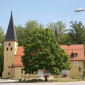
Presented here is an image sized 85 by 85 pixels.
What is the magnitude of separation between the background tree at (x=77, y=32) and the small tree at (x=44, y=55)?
35.3 meters

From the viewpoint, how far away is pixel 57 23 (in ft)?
256

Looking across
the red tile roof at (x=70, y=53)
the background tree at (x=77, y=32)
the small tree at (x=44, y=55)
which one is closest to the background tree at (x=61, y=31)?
the background tree at (x=77, y=32)

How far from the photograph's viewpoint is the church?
55.7 meters

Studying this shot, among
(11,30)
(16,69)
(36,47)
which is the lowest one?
(16,69)

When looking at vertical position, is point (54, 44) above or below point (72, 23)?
below

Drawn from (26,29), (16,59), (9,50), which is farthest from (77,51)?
(26,29)

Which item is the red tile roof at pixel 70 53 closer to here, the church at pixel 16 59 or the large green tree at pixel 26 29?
the church at pixel 16 59

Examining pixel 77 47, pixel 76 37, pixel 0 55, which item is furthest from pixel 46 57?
pixel 76 37

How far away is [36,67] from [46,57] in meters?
2.47

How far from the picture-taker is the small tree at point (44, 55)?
128 ft

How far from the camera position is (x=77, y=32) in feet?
253

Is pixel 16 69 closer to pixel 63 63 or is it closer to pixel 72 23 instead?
pixel 63 63

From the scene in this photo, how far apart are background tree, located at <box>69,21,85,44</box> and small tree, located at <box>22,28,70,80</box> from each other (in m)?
35.3

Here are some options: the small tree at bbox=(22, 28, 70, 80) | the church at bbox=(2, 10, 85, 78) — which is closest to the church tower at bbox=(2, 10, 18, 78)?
the church at bbox=(2, 10, 85, 78)
